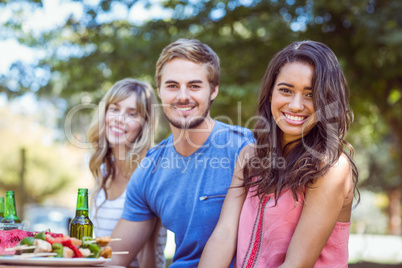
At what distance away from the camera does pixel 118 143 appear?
427 cm

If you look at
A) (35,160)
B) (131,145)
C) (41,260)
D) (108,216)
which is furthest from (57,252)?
(35,160)

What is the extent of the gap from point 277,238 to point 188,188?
3.01 feet

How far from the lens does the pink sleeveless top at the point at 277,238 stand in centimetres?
246

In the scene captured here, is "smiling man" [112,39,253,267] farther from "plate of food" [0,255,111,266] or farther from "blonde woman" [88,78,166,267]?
"plate of food" [0,255,111,266]

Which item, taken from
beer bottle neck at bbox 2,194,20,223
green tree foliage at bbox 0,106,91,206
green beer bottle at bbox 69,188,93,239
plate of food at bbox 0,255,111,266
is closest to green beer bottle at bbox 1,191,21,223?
beer bottle neck at bbox 2,194,20,223

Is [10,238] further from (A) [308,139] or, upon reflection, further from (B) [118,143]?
(B) [118,143]

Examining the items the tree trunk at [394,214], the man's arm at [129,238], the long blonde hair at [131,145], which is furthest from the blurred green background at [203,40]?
the tree trunk at [394,214]

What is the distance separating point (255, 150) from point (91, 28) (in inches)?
245

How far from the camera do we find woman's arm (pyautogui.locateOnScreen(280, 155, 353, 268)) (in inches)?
92.0

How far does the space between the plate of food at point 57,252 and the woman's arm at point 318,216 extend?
0.85 m

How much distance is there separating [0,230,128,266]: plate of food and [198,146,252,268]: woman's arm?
2.21 feet

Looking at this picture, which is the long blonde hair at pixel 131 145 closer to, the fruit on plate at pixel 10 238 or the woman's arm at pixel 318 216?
the fruit on plate at pixel 10 238

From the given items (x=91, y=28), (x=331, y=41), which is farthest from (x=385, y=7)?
(x=91, y=28)

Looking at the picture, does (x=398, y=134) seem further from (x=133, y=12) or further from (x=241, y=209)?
(x=241, y=209)
